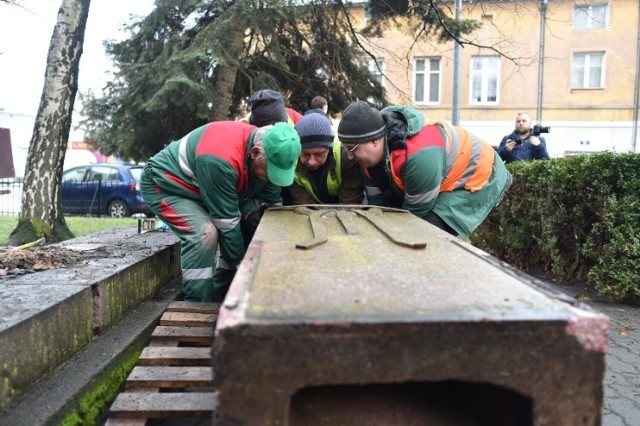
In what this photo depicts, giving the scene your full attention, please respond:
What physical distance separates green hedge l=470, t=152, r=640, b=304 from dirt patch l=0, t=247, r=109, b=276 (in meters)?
4.39

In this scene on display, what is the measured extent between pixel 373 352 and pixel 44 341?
1639 millimetres

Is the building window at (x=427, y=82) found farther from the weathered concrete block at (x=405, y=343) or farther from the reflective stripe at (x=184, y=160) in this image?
the weathered concrete block at (x=405, y=343)

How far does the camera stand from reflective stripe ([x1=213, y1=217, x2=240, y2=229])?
11.7 ft

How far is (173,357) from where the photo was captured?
286cm

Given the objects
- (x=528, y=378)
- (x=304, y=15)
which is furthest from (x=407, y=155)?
(x=304, y=15)

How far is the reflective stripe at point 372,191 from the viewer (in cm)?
377

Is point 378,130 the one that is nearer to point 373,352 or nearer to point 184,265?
point 184,265

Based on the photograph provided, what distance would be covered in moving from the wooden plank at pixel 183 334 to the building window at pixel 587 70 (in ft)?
71.7

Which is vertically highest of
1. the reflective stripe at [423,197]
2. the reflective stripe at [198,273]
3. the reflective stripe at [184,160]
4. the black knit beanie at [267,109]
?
the black knit beanie at [267,109]

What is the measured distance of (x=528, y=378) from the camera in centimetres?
159

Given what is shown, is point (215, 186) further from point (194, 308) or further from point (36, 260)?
point (36, 260)

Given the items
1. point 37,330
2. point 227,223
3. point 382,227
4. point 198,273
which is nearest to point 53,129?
point 198,273

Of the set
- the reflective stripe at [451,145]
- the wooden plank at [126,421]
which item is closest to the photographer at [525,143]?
the reflective stripe at [451,145]

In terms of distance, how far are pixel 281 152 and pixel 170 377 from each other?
4.41ft
